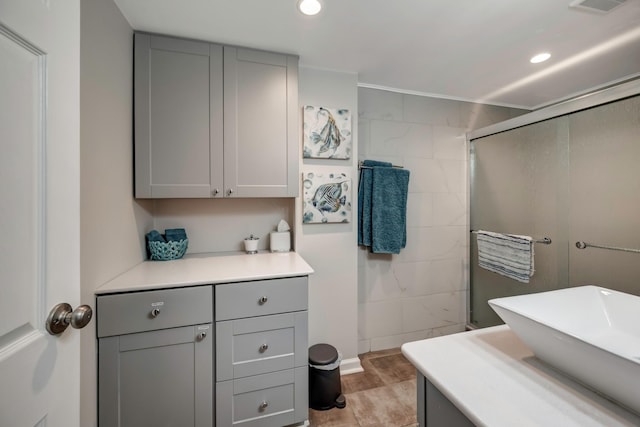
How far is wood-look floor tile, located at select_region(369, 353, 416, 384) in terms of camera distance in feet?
6.30

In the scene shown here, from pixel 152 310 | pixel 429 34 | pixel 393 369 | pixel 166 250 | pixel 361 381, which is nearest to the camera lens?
pixel 152 310

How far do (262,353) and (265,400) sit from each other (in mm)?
254

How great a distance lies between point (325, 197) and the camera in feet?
6.18

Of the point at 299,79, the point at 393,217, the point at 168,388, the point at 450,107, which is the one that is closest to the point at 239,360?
the point at 168,388

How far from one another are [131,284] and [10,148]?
2.88 ft

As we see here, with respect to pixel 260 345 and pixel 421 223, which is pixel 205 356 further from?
pixel 421 223

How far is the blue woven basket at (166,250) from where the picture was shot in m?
1.61

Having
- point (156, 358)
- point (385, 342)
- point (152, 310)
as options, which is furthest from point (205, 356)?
point (385, 342)

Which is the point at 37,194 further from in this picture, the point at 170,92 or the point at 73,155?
the point at 170,92

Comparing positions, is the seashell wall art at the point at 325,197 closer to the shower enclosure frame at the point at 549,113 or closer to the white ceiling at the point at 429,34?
the white ceiling at the point at 429,34

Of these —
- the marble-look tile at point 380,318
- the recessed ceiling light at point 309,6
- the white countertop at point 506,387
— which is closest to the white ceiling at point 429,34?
the recessed ceiling light at point 309,6

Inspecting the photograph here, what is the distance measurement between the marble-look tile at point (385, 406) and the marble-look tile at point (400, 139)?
1.77 meters

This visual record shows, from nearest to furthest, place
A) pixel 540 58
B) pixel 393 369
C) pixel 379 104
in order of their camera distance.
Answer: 1. pixel 540 58
2. pixel 393 369
3. pixel 379 104

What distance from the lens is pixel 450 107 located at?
242 cm
